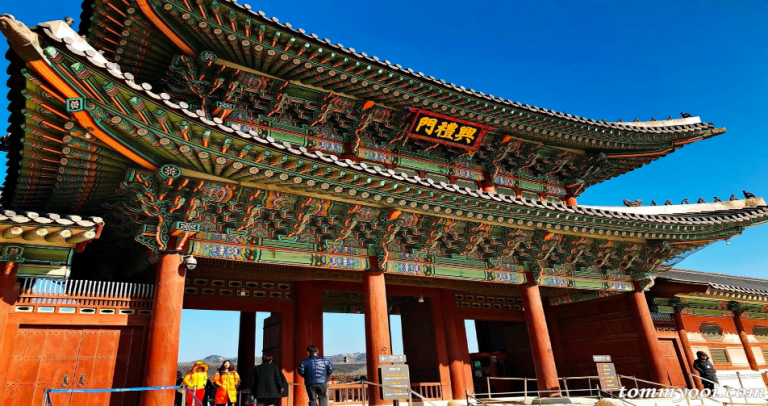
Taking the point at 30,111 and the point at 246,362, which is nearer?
the point at 30,111

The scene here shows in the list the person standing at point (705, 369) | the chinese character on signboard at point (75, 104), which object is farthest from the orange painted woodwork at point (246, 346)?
the person standing at point (705, 369)

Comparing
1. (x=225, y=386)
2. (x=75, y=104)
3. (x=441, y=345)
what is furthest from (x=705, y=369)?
(x=75, y=104)

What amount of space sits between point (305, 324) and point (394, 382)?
334 cm

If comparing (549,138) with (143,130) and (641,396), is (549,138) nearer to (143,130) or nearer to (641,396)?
(641,396)

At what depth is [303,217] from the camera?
31.3 feet

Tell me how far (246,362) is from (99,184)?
716 centimetres

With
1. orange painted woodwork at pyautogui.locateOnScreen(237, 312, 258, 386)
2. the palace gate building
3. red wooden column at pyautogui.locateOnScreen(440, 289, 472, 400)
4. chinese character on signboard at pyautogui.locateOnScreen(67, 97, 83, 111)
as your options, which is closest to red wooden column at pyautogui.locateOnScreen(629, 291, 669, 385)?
the palace gate building

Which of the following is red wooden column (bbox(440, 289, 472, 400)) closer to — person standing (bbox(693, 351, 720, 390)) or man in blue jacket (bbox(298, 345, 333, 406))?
man in blue jacket (bbox(298, 345, 333, 406))

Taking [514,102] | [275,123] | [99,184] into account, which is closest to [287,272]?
[275,123]

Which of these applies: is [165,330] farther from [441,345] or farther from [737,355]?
[737,355]

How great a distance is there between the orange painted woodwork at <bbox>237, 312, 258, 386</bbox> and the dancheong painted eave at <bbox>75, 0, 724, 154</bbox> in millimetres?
7022

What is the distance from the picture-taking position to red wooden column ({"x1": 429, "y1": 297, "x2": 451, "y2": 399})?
43.4ft

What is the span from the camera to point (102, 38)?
Answer: 9797mm

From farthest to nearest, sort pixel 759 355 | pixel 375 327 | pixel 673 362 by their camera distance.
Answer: pixel 759 355 < pixel 673 362 < pixel 375 327
